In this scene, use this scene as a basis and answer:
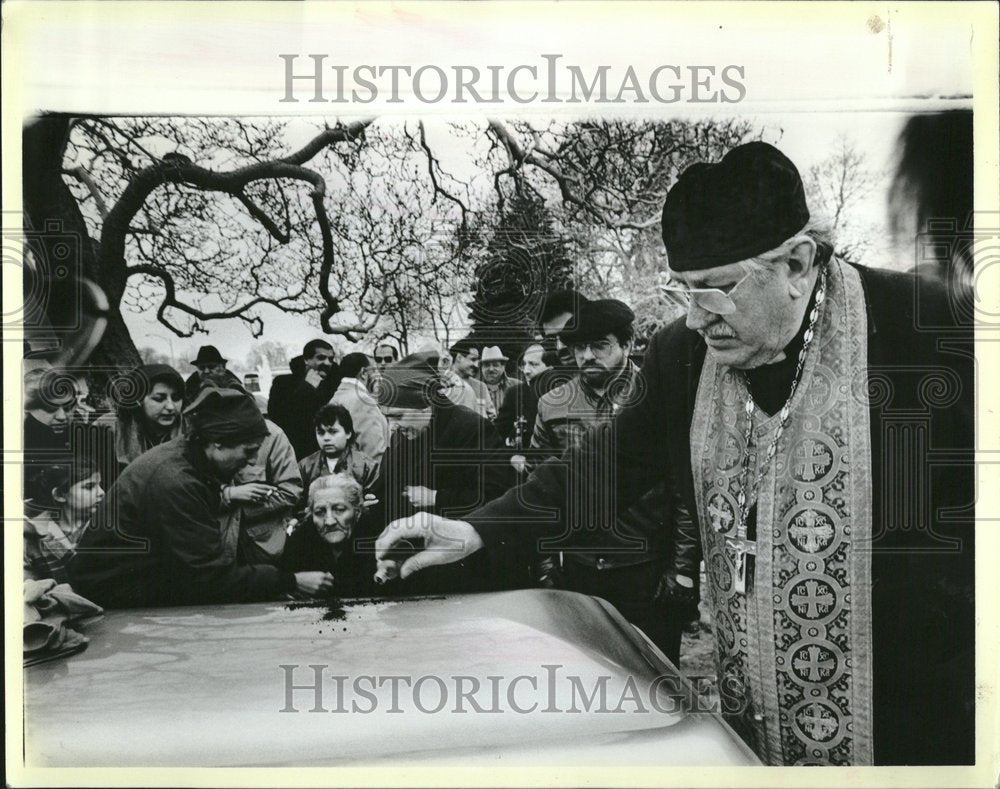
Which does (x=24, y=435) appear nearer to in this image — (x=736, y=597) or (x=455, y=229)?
(x=455, y=229)

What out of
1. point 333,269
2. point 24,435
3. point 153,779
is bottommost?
point 153,779

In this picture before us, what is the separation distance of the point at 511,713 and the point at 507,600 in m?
0.41

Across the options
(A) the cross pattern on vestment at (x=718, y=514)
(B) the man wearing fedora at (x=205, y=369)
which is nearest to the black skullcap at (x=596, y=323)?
(A) the cross pattern on vestment at (x=718, y=514)

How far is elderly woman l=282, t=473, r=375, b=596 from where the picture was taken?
3.68m

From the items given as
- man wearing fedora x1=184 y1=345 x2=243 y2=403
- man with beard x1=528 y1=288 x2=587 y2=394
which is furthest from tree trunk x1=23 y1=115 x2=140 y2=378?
man with beard x1=528 y1=288 x2=587 y2=394

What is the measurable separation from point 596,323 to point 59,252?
2030mm

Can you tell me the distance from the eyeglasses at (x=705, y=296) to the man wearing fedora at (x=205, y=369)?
1635 mm

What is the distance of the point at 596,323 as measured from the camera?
364 cm

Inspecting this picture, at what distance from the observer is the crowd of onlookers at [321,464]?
364cm

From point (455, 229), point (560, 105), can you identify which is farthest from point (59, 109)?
point (560, 105)

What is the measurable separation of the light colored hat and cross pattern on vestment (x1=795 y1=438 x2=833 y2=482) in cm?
110

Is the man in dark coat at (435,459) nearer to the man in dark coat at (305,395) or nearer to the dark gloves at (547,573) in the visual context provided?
the dark gloves at (547,573)

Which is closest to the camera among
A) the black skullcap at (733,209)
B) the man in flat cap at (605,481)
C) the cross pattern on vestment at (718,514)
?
the black skullcap at (733,209)

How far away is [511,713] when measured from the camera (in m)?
3.64
